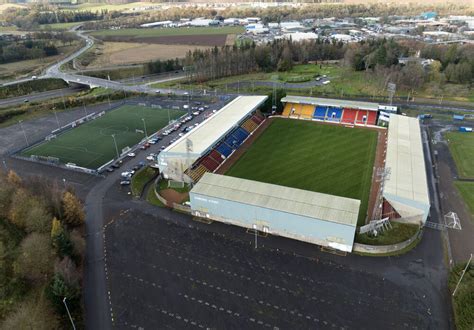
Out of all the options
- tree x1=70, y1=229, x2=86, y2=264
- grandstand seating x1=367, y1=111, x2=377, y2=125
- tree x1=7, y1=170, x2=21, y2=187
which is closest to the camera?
tree x1=70, y1=229, x2=86, y2=264

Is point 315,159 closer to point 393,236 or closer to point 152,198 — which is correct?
point 393,236

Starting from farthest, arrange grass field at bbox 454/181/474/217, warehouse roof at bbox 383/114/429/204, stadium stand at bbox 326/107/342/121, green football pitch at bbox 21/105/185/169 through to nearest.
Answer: stadium stand at bbox 326/107/342/121, green football pitch at bbox 21/105/185/169, grass field at bbox 454/181/474/217, warehouse roof at bbox 383/114/429/204

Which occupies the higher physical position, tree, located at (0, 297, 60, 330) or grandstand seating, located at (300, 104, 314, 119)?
grandstand seating, located at (300, 104, 314, 119)

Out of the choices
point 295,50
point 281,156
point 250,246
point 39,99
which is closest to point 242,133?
point 281,156

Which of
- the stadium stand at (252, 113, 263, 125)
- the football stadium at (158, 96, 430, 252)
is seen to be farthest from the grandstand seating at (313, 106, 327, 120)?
the stadium stand at (252, 113, 263, 125)

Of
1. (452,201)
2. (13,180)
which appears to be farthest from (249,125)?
(13,180)

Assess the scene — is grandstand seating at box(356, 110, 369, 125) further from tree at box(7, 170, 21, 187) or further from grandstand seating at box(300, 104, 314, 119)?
tree at box(7, 170, 21, 187)

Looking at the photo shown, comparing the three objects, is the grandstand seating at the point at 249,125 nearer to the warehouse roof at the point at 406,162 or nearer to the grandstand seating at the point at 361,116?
the grandstand seating at the point at 361,116
